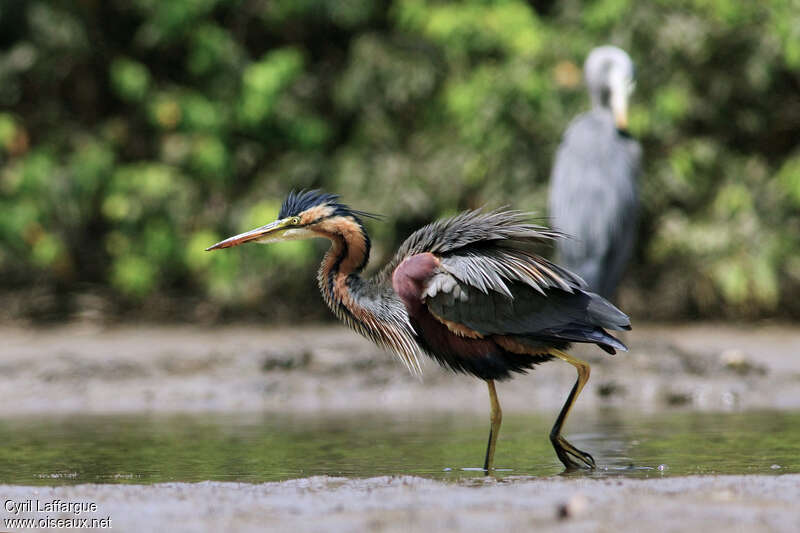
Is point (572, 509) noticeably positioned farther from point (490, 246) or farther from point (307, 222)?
point (307, 222)

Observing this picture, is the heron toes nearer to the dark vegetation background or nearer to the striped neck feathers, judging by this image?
the striped neck feathers

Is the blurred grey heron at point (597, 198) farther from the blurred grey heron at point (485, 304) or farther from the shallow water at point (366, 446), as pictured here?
the blurred grey heron at point (485, 304)

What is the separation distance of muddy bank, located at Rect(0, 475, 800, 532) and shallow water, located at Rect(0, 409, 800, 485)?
461mm

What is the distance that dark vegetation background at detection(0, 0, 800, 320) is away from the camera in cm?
1124

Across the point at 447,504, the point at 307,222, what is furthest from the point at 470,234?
the point at 447,504

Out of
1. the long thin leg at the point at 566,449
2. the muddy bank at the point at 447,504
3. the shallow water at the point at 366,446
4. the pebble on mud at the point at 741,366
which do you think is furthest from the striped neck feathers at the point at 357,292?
the pebble on mud at the point at 741,366

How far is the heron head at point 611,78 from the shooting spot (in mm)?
8883

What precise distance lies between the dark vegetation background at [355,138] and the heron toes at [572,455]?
6.03 meters

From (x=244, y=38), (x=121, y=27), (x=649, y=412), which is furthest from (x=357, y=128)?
(x=649, y=412)

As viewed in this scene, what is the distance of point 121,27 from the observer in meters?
12.3

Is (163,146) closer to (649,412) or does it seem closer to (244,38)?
(244,38)

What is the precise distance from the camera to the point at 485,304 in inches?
200

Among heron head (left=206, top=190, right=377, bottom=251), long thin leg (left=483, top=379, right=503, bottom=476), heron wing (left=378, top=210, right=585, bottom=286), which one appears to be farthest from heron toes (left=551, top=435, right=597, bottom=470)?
heron head (left=206, top=190, right=377, bottom=251)

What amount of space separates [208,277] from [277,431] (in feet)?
17.2
